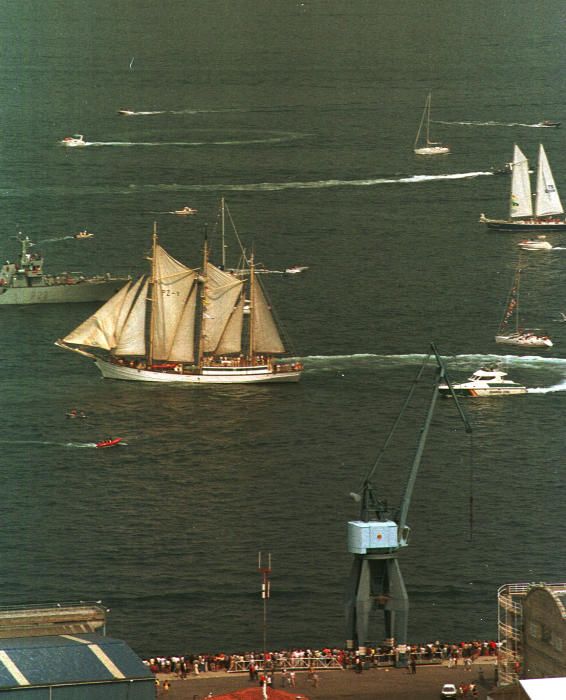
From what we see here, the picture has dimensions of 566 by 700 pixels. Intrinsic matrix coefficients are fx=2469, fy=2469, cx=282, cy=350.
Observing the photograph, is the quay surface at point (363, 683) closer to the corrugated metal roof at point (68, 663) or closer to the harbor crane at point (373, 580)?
the harbor crane at point (373, 580)

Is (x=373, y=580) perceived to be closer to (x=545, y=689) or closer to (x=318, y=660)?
(x=318, y=660)

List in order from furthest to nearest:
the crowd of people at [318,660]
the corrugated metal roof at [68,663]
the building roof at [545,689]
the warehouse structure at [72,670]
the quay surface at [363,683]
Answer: the crowd of people at [318,660], the quay surface at [363,683], the corrugated metal roof at [68,663], the warehouse structure at [72,670], the building roof at [545,689]

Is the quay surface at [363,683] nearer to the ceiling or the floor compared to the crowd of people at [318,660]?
nearer to the floor

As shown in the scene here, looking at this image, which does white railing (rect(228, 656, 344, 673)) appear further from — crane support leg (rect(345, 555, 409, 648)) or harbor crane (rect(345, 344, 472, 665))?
crane support leg (rect(345, 555, 409, 648))

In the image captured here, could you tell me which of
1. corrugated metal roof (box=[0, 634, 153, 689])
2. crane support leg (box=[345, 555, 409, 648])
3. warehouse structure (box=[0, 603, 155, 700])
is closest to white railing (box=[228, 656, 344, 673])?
crane support leg (box=[345, 555, 409, 648])

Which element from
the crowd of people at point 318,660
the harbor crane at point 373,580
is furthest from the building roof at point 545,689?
the harbor crane at point 373,580

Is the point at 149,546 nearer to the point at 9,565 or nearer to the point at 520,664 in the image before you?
the point at 9,565
